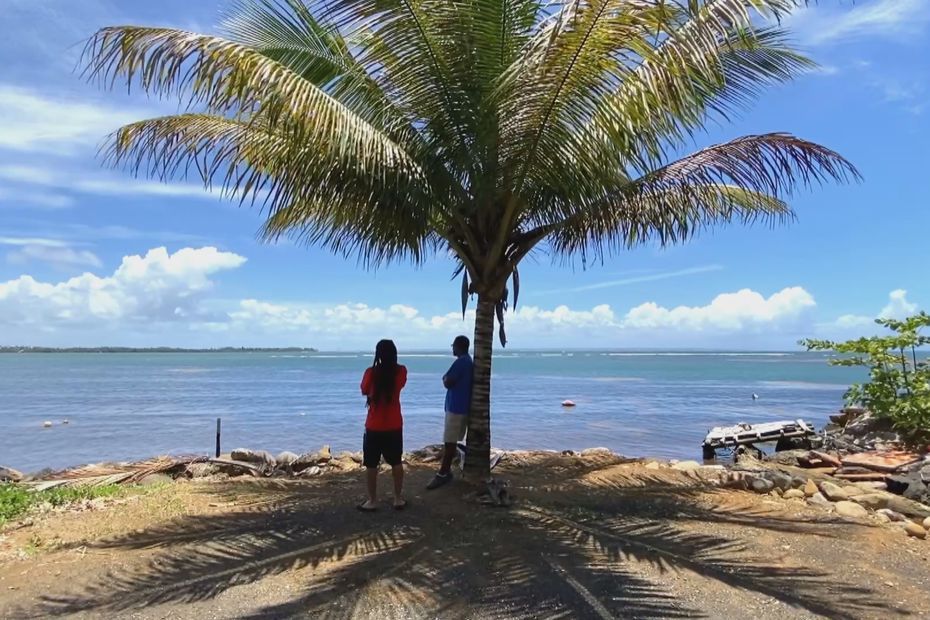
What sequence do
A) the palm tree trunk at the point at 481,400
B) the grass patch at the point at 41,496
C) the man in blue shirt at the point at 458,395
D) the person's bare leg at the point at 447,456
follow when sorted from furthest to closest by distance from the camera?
the person's bare leg at the point at 447,456 → the man in blue shirt at the point at 458,395 → the palm tree trunk at the point at 481,400 → the grass patch at the point at 41,496

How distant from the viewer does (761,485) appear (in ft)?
24.6

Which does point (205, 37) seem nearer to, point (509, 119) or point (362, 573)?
point (509, 119)

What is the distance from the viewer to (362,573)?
482cm

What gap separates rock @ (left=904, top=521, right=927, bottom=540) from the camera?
5.97m

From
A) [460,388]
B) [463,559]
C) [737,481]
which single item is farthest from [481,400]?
[737,481]

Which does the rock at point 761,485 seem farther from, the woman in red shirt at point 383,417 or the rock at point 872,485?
the woman in red shirt at point 383,417

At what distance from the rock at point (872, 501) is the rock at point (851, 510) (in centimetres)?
24

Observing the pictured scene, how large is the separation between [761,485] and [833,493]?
2.37ft

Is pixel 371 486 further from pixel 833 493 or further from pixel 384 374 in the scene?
pixel 833 493

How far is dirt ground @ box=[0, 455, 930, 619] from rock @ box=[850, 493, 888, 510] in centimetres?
74

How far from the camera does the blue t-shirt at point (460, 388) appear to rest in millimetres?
7219

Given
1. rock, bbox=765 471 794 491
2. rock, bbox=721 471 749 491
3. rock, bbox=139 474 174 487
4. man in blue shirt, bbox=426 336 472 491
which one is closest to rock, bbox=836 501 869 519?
rock, bbox=765 471 794 491

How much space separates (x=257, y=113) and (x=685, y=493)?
5.94m

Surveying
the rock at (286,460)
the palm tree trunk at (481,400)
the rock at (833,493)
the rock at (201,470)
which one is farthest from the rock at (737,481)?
the rock at (201,470)
